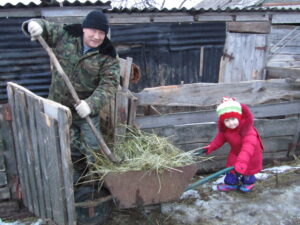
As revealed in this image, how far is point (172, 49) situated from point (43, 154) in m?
4.80

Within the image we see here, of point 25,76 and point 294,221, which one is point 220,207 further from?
point 25,76

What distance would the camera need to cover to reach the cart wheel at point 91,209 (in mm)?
2977

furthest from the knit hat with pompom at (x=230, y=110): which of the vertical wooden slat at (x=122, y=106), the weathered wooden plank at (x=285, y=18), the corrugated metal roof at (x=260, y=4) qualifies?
the corrugated metal roof at (x=260, y=4)

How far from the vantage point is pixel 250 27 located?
7098 mm

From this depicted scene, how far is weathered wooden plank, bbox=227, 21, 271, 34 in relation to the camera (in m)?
7.05

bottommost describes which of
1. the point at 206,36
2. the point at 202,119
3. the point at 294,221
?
the point at 294,221

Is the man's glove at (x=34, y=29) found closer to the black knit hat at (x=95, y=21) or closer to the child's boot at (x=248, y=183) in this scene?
the black knit hat at (x=95, y=21)

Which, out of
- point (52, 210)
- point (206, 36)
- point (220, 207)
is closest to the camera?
point (52, 210)

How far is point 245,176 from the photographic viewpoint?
423 centimetres

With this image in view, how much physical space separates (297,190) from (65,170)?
3467 millimetres

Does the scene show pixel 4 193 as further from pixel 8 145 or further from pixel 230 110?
pixel 230 110

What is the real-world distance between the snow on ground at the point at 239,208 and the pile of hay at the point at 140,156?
2.78 feet

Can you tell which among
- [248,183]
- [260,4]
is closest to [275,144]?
[248,183]

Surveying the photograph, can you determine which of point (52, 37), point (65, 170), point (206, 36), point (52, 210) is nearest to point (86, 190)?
point (52, 210)
